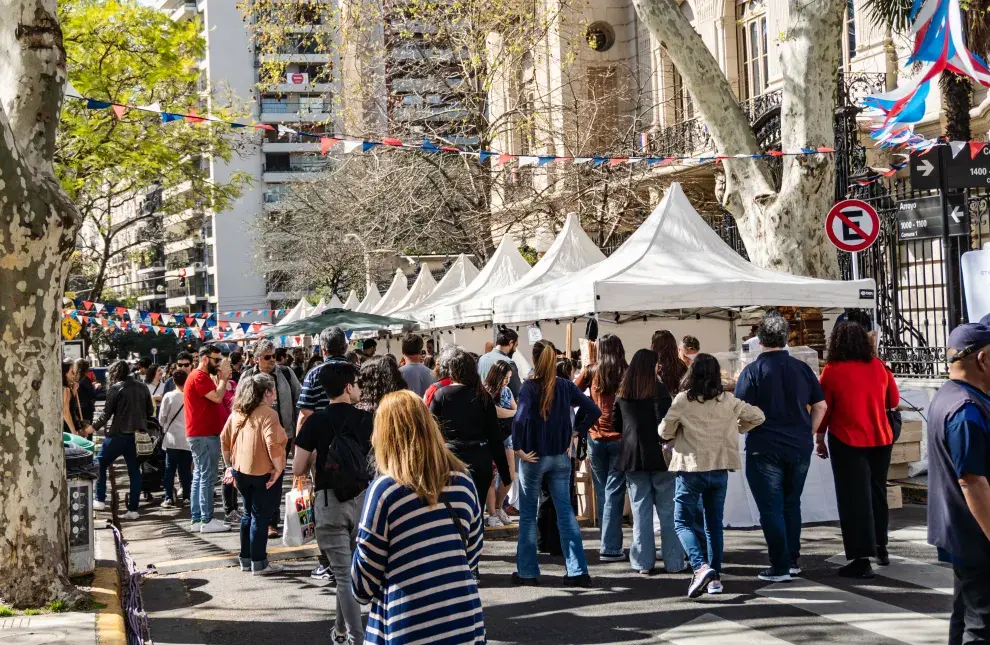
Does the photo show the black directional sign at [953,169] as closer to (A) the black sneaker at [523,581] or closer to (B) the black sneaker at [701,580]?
(B) the black sneaker at [701,580]

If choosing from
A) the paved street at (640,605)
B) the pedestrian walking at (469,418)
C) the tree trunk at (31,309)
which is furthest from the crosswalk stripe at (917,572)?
the tree trunk at (31,309)

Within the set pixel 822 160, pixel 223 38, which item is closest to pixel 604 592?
pixel 822 160

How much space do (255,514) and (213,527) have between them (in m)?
3.06

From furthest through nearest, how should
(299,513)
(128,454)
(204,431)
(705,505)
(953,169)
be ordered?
(128,454) < (953,169) < (204,431) < (705,505) < (299,513)

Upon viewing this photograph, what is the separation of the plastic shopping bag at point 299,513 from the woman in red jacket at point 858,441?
147 inches

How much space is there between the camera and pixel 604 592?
8.10 metres

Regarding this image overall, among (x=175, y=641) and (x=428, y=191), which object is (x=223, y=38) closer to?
(x=428, y=191)

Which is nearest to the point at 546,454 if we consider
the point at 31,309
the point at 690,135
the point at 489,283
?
the point at 31,309

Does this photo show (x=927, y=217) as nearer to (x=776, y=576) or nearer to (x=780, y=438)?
(x=780, y=438)

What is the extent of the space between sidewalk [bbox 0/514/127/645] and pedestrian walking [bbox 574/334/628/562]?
3.71 metres

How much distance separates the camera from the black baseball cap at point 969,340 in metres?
4.75

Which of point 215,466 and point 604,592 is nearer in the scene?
point 604,592

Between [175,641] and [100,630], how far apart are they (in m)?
0.47

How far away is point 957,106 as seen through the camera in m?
17.5
